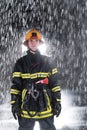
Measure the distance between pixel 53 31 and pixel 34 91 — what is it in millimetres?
26894

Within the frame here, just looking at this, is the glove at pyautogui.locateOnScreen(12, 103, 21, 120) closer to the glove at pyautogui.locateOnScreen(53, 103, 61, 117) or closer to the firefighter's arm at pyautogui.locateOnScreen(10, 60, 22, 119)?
the firefighter's arm at pyautogui.locateOnScreen(10, 60, 22, 119)

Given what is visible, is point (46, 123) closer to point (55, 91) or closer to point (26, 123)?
point (26, 123)

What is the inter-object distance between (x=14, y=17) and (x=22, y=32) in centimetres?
119

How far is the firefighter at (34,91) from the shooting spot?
568 cm

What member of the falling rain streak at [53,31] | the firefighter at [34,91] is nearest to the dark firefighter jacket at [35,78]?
the firefighter at [34,91]

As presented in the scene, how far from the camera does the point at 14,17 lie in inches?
1288

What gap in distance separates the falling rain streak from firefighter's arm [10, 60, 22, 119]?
1877 cm

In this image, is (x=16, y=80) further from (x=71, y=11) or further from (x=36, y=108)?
(x=71, y=11)

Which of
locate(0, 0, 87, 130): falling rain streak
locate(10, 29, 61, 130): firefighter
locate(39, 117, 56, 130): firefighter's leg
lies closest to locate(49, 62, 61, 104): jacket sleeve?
locate(10, 29, 61, 130): firefighter

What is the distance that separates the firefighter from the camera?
18.6ft

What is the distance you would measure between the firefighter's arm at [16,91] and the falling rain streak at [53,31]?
61.6ft

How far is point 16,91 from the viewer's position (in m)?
5.66

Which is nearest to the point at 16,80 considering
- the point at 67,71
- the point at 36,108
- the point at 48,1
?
the point at 36,108

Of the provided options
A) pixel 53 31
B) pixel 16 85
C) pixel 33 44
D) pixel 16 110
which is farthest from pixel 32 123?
pixel 53 31
